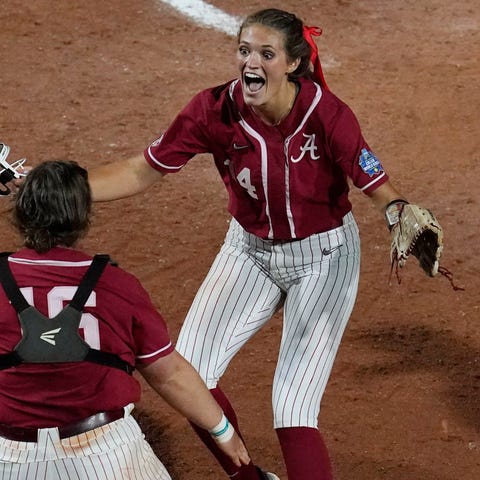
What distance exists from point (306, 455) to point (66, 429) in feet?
4.18

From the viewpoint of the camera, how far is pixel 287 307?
4906mm

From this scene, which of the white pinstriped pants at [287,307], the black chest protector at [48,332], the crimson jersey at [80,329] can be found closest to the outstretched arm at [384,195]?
the white pinstriped pants at [287,307]

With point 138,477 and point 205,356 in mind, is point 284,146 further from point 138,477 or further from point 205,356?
point 138,477

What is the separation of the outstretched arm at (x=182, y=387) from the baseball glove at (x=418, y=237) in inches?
43.8

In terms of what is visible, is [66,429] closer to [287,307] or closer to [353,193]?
[287,307]

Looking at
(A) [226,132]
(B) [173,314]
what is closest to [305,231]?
(A) [226,132]

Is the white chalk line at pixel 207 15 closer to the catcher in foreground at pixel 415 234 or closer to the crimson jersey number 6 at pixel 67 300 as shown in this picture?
the catcher in foreground at pixel 415 234

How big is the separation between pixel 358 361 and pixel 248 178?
5.76ft

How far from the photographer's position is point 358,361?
618cm

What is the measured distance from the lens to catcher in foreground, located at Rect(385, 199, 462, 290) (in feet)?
14.7

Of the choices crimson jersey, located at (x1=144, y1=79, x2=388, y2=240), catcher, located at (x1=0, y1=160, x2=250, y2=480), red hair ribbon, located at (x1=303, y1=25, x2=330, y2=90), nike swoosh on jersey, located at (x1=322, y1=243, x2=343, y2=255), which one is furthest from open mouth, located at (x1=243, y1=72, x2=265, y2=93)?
catcher, located at (x1=0, y1=160, x2=250, y2=480)

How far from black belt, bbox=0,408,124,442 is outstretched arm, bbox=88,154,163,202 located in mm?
1503

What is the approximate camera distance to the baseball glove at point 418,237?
4480mm

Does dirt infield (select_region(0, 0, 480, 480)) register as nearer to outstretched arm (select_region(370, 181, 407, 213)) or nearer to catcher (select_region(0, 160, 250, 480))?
outstretched arm (select_region(370, 181, 407, 213))
